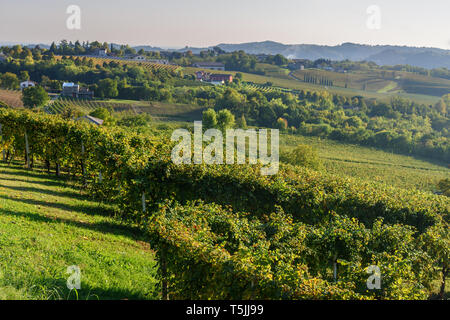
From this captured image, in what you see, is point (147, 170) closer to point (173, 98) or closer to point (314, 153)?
point (314, 153)

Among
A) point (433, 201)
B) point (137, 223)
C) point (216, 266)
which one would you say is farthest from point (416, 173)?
point (216, 266)

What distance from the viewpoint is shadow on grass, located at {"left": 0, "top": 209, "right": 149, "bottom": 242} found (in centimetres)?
1161

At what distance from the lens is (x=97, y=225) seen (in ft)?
41.8

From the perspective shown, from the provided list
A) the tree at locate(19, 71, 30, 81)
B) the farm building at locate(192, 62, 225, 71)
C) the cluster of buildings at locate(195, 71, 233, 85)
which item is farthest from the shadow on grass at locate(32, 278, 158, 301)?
the farm building at locate(192, 62, 225, 71)

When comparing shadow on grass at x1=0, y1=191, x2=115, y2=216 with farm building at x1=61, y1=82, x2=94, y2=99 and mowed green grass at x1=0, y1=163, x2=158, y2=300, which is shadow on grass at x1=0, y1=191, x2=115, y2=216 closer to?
mowed green grass at x1=0, y1=163, x2=158, y2=300

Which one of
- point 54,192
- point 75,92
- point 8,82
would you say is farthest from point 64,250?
point 8,82

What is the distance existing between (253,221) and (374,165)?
183ft

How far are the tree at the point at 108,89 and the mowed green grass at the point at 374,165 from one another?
5303cm

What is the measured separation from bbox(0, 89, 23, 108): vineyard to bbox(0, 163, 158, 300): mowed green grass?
256ft

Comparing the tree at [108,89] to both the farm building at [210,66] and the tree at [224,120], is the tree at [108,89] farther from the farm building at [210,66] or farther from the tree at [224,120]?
the farm building at [210,66]

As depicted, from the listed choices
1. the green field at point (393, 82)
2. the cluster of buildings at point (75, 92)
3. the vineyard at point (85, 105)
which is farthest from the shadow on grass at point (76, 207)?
the green field at point (393, 82)

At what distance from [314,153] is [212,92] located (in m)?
80.5

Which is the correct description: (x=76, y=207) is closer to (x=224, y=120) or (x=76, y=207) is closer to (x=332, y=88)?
(x=224, y=120)

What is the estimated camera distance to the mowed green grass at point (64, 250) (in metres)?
7.09
